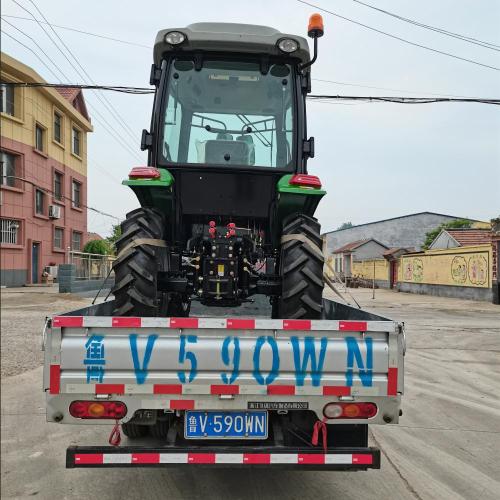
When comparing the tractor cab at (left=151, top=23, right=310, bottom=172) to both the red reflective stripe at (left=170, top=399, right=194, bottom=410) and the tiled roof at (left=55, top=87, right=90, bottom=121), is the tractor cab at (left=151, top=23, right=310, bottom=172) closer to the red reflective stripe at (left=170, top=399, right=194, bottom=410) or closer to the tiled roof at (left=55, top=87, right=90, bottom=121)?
the red reflective stripe at (left=170, top=399, right=194, bottom=410)

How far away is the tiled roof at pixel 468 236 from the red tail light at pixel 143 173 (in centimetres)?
3171

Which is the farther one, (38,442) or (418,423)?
(418,423)

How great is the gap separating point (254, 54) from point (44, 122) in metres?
19.1

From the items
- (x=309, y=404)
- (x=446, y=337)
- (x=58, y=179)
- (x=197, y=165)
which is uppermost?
(x=58, y=179)

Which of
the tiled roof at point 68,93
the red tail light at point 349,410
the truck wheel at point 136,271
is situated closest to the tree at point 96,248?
the tiled roof at point 68,93

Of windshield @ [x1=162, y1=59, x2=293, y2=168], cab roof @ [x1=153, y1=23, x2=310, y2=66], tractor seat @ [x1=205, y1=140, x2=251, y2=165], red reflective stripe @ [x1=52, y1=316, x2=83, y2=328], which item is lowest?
red reflective stripe @ [x1=52, y1=316, x2=83, y2=328]

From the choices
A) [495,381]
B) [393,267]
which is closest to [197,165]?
[495,381]

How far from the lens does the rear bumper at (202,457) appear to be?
2.74 meters

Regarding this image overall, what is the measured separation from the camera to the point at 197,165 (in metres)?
4.80

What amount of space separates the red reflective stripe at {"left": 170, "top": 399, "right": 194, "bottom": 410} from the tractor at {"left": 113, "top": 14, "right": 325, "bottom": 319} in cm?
149

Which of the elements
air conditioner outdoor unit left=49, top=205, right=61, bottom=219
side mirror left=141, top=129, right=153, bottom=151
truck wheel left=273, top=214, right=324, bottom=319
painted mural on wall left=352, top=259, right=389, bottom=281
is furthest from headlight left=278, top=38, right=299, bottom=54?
painted mural on wall left=352, top=259, right=389, bottom=281

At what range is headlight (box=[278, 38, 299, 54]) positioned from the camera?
4523 millimetres

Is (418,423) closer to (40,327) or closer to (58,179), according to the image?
(40,327)

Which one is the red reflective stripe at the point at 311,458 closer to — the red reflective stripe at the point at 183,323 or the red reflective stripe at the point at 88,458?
the red reflective stripe at the point at 183,323
